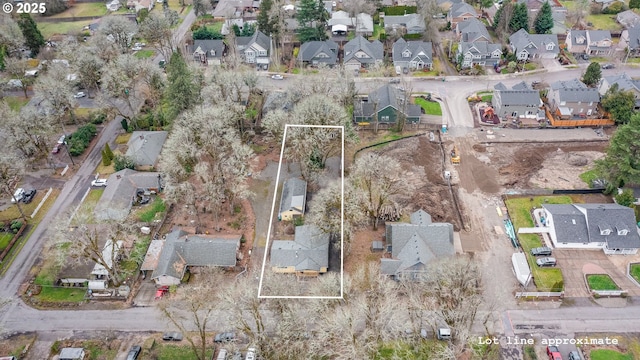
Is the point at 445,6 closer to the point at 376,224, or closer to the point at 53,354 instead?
the point at 376,224

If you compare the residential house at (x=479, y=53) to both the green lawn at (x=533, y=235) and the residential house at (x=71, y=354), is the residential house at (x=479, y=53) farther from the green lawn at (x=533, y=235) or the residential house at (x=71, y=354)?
the residential house at (x=71, y=354)

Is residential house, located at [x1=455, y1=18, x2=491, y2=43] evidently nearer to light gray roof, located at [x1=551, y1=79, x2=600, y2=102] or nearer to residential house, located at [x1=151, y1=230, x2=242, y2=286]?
light gray roof, located at [x1=551, y1=79, x2=600, y2=102]

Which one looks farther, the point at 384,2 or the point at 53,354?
the point at 384,2

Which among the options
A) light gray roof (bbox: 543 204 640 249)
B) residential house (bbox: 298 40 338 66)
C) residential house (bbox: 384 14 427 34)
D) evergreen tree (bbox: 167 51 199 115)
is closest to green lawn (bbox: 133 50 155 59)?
residential house (bbox: 298 40 338 66)

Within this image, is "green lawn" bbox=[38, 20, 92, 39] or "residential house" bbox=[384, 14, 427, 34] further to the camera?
"green lawn" bbox=[38, 20, 92, 39]

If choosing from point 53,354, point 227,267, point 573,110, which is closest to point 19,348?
point 53,354

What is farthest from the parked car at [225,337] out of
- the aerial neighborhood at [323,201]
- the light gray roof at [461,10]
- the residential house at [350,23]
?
the light gray roof at [461,10]
